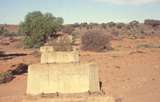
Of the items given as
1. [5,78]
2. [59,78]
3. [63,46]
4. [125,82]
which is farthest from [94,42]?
[59,78]

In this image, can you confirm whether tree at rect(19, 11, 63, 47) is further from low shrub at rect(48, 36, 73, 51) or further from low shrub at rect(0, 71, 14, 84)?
low shrub at rect(48, 36, 73, 51)

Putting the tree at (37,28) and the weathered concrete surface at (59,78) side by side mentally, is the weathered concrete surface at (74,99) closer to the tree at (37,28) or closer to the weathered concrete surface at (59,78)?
the weathered concrete surface at (59,78)

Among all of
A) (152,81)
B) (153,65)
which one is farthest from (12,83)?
(153,65)

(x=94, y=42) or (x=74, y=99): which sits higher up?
(x=74, y=99)

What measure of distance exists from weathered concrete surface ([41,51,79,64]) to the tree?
3639cm

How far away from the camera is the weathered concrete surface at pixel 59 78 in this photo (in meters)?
5.46

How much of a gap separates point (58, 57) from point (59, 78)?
1.69ft

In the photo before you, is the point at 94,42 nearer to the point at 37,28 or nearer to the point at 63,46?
the point at 37,28

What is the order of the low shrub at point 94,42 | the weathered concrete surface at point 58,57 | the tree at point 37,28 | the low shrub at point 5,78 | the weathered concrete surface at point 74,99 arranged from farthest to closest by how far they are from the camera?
1. the tree at point 37,28
2. the low shrub at point 94,42
3. the low shrub at point 5,78
4. the weathered concrete surface at point 58,57
5. the weathered concrete surface at point 74,99

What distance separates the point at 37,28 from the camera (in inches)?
1677

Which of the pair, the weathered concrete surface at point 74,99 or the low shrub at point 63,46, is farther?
the low shrub at point 63,46

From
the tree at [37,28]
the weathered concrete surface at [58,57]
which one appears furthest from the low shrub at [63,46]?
the tree at [37,28]

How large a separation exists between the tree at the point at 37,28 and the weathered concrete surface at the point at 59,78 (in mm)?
36796

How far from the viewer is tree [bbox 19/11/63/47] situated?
1673 inches
